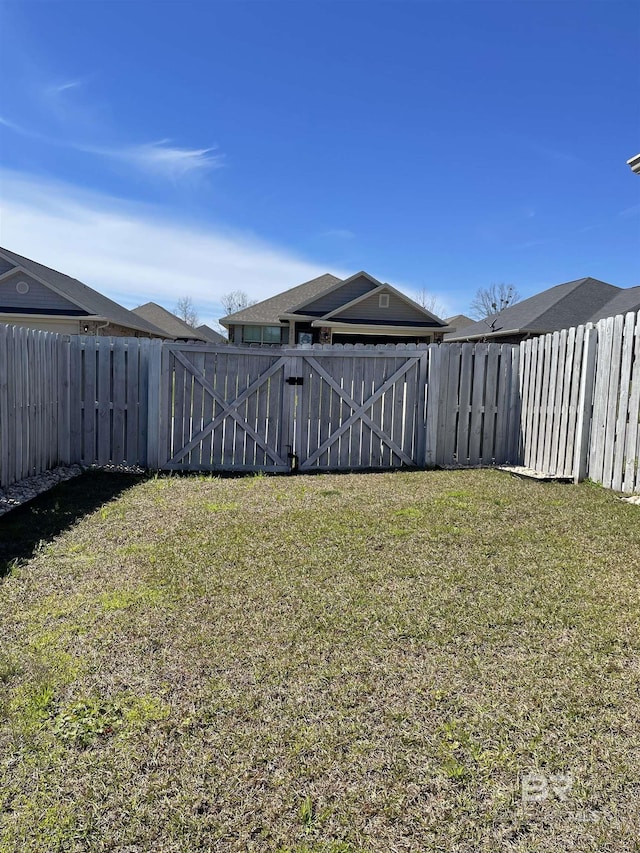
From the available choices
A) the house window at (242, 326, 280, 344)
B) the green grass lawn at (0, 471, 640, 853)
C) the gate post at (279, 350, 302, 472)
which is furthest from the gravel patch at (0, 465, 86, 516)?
the house window at (242, 326, 280, 344)

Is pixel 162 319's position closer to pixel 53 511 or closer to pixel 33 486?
pixel 33 486

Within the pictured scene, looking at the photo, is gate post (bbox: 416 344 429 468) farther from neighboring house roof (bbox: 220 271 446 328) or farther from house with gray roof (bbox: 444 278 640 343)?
neighboring house roof (bbox: 220 271 446 328)

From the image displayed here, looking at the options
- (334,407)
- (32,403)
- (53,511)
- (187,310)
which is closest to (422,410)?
(334,407)

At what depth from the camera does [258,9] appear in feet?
30.1

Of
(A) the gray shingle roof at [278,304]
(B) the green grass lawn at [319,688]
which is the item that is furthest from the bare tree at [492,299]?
(B) the green grass lawn at [319,688]

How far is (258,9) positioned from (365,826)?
1144 cm

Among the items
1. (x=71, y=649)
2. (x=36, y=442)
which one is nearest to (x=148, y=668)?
(x=71, y=649)

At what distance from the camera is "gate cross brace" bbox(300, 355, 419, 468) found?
7926 mm

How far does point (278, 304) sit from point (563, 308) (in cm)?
1439

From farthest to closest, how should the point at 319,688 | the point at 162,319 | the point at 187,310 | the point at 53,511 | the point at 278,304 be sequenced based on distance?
the point at 187,310 < the point at 162,319 < the point at 278,304 < the point at 53,511 < the point at 319,688

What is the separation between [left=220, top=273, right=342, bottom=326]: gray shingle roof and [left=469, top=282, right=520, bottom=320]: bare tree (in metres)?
26.2

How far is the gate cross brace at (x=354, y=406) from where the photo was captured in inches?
312

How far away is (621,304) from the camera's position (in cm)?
1998

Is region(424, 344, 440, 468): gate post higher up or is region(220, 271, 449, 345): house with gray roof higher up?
region(220, 271, 449, 345): house with gray roof
